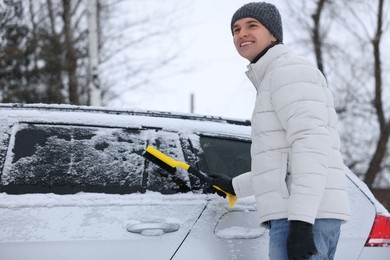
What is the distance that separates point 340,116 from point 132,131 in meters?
12.7

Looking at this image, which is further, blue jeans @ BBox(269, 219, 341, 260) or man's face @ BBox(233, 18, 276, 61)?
man's face @ BBox(233, 18, 276, 61)

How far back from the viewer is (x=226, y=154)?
284cm

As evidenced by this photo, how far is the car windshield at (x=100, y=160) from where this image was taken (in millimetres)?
2529

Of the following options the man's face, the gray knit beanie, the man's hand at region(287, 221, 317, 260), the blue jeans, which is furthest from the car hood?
the gray knit beanie

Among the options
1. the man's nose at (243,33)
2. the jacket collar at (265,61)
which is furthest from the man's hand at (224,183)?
the man's nose at (243,33)

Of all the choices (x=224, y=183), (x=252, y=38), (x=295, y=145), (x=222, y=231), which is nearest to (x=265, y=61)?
(x=252, y=38)

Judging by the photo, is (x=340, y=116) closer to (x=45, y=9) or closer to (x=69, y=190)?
(x=45, y=9)

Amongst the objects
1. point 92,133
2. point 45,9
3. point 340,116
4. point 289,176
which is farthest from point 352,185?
point 45,9

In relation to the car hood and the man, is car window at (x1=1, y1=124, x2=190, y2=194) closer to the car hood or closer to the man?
the car hood

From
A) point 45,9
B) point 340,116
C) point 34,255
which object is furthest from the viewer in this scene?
point 45,9

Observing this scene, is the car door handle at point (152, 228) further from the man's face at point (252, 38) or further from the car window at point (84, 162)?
the man's face at point (252, 38)

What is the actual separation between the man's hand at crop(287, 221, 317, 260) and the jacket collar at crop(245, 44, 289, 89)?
2.07 ft

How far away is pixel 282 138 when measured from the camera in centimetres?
212

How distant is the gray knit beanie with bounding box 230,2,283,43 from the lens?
7.64ft
